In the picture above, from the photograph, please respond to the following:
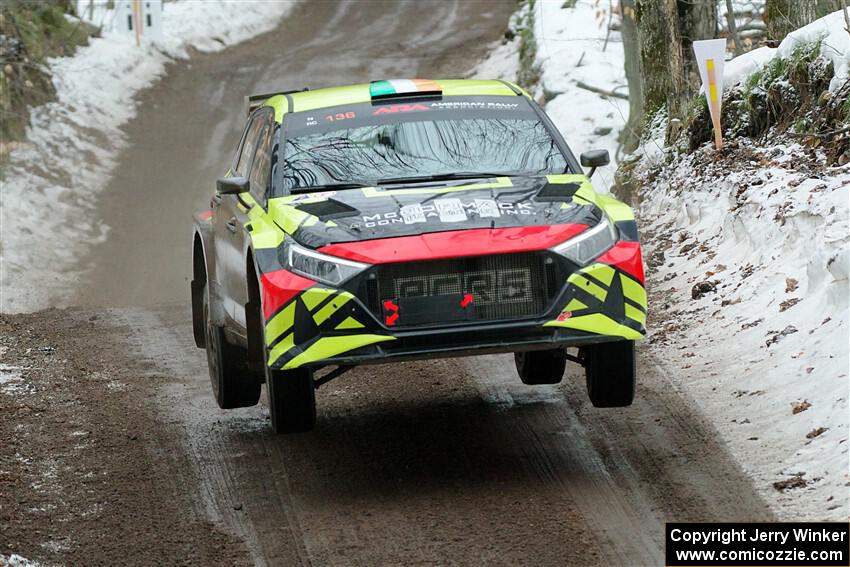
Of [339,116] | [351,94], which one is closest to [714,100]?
[351,94]

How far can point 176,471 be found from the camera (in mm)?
7172

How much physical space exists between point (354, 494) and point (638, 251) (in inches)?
73.9

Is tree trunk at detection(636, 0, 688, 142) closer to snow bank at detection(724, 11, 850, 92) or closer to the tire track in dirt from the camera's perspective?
snow bank at detection(724, 11, 850, 92)

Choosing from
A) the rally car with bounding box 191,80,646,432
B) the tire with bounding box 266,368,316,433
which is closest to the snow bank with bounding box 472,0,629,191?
the rally car with bounding box 191,80,646,432

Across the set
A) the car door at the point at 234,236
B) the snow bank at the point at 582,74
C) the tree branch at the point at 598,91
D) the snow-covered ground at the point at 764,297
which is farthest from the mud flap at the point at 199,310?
the tree branch at the point at 598,91

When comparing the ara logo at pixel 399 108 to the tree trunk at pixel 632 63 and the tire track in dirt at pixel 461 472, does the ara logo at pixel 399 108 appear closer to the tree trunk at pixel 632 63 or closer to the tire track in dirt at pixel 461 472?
the tire track in dirt at pixel 461 472

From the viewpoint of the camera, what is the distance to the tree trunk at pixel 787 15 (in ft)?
41.2

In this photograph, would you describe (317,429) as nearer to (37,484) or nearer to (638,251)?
(37,484)

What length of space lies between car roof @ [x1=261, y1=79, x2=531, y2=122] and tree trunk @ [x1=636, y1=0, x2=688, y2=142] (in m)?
6.06

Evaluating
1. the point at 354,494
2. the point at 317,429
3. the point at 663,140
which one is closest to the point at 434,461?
the point at 354,494

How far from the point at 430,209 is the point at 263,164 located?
160cm

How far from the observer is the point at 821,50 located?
10508mm

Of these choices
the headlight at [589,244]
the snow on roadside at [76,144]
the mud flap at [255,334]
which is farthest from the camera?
the snow on roadside at [76,144]

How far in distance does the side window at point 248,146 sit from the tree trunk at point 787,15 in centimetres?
608
